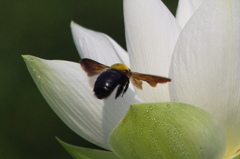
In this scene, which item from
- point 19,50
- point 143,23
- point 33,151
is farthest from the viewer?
point 19,50

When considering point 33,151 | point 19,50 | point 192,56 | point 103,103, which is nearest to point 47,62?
point 103,103

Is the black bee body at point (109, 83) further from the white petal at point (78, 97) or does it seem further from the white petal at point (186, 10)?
the white petal at point (186, 10)

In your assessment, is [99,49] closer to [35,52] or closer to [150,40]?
[150,40]

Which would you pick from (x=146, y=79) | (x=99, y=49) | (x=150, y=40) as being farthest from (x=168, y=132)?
(x=99, y=49)

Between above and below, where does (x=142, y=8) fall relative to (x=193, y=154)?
above

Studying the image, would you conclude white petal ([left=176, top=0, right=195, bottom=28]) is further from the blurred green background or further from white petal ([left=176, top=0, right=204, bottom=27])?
the blurred green background

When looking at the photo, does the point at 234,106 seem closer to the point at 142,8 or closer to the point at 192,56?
the point at 192,56

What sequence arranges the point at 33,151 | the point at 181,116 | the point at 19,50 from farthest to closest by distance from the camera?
the point at 19,50 < the point at 33,151 < the point at 181,116
